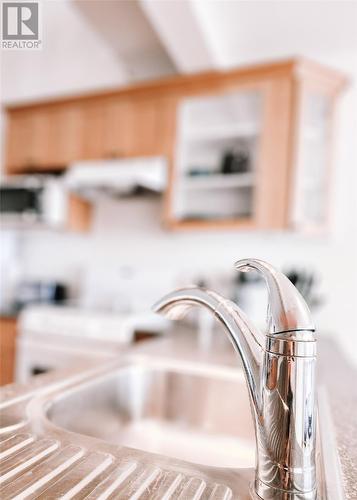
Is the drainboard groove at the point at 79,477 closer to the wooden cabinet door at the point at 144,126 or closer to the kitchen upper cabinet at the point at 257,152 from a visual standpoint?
the kitchen upper cabinet at the point at 257,152

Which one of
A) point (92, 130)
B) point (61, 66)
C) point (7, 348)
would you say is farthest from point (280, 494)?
point (61, 66)

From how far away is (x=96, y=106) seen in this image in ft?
7.88

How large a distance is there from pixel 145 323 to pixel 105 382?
3.71 ft

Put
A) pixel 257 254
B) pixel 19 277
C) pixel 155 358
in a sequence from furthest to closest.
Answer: pixel 19 277
pixel 257 254
pixel 155 358

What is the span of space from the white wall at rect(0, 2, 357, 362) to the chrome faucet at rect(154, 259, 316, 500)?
67.4 inches

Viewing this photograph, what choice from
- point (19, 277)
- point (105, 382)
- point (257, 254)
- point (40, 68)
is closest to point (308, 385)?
point (105, 382)

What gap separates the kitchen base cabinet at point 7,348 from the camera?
2199 millimetres

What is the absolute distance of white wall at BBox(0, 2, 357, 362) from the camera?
6.81ft

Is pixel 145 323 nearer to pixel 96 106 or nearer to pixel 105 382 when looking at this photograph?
pixel 105 382

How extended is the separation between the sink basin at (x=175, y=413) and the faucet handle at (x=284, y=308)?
0.59 m

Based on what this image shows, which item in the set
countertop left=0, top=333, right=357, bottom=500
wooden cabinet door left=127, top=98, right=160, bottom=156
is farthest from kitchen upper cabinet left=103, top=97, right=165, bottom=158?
countertop left=0, top=333, right=357, bottom=500

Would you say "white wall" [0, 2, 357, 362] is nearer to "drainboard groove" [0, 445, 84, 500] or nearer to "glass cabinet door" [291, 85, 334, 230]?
"glass cabinet door" [291, 85, 334, 230]

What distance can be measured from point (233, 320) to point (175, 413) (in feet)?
2.52

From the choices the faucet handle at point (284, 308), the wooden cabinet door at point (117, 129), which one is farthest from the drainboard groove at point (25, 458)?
the wooden cabinet door at point (117, 129)
